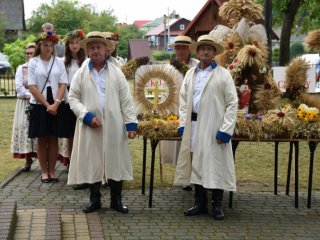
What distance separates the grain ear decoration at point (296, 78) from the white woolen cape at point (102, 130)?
2060 mm

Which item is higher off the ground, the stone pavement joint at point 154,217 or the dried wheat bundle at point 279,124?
the dried wheat bundle at point 279,124

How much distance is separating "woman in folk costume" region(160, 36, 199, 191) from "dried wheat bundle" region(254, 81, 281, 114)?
0.99m

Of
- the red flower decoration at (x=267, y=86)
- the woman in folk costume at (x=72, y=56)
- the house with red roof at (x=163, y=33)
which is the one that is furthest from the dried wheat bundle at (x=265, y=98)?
the house with red roof at (x=163, y=33)

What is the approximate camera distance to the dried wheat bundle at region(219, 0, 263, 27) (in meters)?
7.41

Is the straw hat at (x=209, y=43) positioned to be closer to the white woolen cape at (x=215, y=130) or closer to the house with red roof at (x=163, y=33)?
the white woolen cape at (x=215, y=130)

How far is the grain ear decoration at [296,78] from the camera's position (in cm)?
728

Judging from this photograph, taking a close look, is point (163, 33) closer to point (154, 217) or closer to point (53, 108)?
point (53, 108)

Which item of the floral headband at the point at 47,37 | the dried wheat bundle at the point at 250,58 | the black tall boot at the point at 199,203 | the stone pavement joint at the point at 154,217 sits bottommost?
the stone pavement joint at the point at 154,217

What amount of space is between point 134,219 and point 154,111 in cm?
146

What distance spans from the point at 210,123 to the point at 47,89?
249cm

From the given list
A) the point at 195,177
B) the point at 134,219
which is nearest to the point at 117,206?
the point at 134,219

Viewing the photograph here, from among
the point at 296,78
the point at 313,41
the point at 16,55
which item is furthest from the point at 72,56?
the point at 16,55

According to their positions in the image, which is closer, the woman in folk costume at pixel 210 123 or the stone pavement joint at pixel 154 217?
the stone pavement joint at pixel 154 217

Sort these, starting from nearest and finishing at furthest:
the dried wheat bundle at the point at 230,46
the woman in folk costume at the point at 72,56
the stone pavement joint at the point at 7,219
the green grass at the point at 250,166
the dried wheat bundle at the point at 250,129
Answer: the stone pavement joint at the point at 7,219, the dried wheat bundle at the point at 250,129, the dried wheat bundle at the point at 230,46, the woman in folk costume at the point at 72,56, the green grass at the point at 250,166
